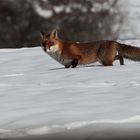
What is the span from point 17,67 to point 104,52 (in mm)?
2718

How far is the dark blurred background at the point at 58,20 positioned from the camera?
1897 centimetres

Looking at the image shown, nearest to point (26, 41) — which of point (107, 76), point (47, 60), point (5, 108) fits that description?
point (47, 60)

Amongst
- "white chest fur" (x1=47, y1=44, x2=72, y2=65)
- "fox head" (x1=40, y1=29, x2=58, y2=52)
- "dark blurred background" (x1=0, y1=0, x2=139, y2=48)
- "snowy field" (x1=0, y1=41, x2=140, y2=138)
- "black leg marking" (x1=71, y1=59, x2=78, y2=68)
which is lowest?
"dark blurred background" (x1=0, y1=0, x2=139, y2=48)

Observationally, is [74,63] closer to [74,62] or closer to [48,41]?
[74,62]

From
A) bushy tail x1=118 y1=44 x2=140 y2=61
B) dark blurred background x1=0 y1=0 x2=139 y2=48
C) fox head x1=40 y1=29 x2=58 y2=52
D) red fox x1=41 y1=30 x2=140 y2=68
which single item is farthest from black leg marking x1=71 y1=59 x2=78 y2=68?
dark blurred background x1=0 y1=0 x2=139 y2=48

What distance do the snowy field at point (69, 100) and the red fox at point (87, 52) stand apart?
9.2 inches

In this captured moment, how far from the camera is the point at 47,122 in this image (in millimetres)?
5531

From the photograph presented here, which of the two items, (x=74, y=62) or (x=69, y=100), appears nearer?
(x=69, y=100)

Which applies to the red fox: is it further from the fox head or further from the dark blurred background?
the dark blurred background

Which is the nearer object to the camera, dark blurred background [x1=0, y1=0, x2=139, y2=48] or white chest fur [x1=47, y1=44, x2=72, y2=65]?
white chest fur [x1=47, y1=44, x2=72, y2=65]

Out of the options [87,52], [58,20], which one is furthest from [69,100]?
[58,20]

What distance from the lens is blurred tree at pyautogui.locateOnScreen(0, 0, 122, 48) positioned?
1897cm

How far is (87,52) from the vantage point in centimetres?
1020

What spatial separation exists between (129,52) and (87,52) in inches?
29.8
